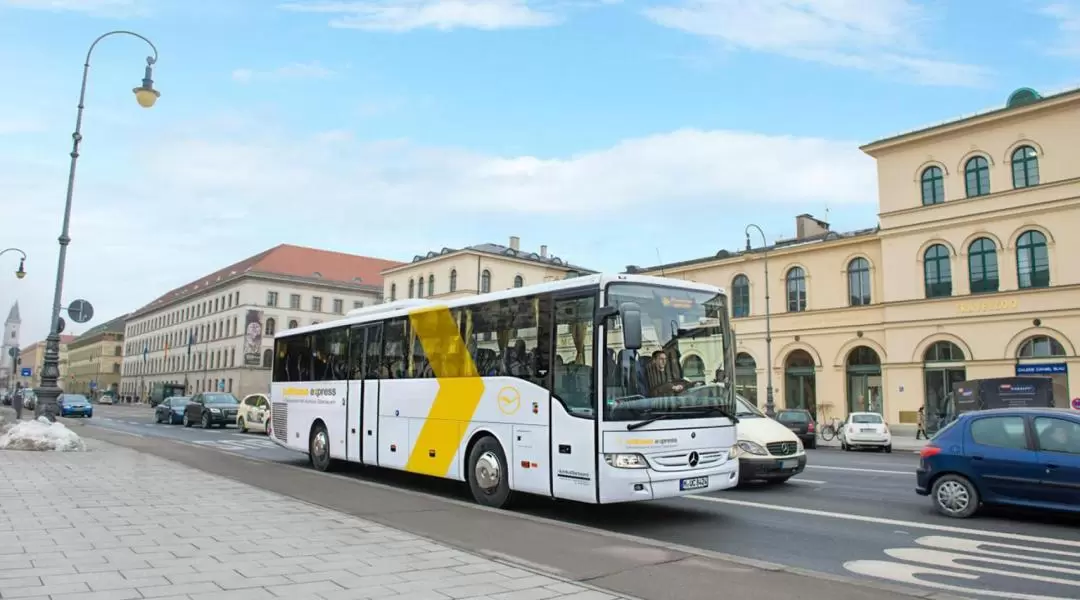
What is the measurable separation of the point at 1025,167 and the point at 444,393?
32858 millimetres

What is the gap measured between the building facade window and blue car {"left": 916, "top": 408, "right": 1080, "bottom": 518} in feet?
103

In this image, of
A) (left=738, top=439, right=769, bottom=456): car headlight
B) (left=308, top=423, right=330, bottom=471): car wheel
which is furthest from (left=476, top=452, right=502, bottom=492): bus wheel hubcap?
(left=308, top=423, right=330, bottom=471): car wheel

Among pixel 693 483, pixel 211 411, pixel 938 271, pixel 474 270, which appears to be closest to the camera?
pixel 693 483


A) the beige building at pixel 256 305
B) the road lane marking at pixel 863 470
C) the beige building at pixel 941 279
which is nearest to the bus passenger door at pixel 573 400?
the road lane marking at pixel 863 470

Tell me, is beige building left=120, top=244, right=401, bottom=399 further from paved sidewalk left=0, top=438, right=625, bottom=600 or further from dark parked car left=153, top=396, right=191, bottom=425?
paved sidewalk left=0, top=438, right=625, bottom=600

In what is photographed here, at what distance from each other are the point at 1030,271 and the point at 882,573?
3227 cm

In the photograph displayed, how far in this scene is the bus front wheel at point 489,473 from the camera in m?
10.4

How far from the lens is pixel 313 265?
94562 millimetres

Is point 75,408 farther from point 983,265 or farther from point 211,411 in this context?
point 983,265

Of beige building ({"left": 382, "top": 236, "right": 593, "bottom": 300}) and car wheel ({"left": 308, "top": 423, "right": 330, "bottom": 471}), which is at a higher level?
beige building ({"left": 382, "top": 236, "right": 593, "bottom": 300})

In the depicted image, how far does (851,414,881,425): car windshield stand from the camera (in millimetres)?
27614

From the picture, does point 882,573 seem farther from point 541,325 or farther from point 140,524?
point 140,524

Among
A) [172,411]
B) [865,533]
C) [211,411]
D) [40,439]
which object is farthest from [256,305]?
[865,533]

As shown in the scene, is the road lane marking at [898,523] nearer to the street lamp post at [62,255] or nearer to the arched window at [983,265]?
the street lamp post at [62,255]
